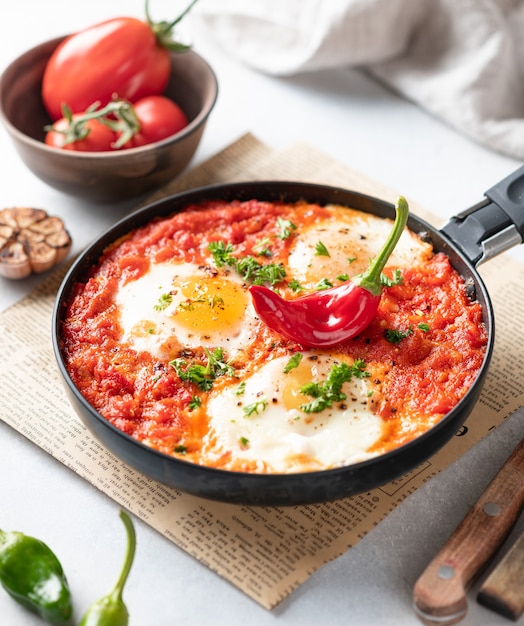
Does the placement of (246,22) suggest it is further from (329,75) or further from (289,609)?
(289,609)

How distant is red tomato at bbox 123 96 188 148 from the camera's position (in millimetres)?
4387

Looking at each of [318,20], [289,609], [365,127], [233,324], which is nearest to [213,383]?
[233,324]

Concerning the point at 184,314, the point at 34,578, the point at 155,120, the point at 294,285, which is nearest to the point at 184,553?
the point at 34,578

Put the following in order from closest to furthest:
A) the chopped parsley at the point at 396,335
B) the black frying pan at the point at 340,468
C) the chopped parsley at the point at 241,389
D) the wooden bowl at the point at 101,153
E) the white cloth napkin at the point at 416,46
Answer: the black frying pan at the point at 340,468, the chopped parsley at the point at 241,389, the chopped parsley at the point at 396,335, the wooden bowl at the point at 101,153, the white cloth napkin at the point at 416,46

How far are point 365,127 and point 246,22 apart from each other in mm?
1021

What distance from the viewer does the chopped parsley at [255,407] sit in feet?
9.87

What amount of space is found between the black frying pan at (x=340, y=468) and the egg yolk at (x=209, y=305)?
0.48m

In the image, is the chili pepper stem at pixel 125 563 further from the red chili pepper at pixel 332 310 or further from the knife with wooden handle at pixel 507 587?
the knife with wooden handle at pixel 507 587

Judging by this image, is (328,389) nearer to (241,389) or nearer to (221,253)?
(241,389)

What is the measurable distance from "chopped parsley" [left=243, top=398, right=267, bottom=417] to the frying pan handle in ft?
3.59

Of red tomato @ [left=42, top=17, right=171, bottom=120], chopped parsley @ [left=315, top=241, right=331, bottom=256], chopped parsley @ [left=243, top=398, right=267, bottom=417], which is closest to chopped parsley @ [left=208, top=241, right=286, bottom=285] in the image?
chopped parsley @ [left=315, top=241, right=331, bottom=256]

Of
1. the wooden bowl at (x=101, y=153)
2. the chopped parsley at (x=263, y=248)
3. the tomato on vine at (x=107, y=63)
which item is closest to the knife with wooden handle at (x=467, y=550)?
the chopped parsley at (x=263, y=248)

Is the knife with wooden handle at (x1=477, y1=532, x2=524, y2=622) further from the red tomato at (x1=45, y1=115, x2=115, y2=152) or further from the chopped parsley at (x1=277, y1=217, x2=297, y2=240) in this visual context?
the red tomato at (x1=45, y1=115, x2=115, y2=152)

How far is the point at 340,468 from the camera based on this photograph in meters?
2.71
